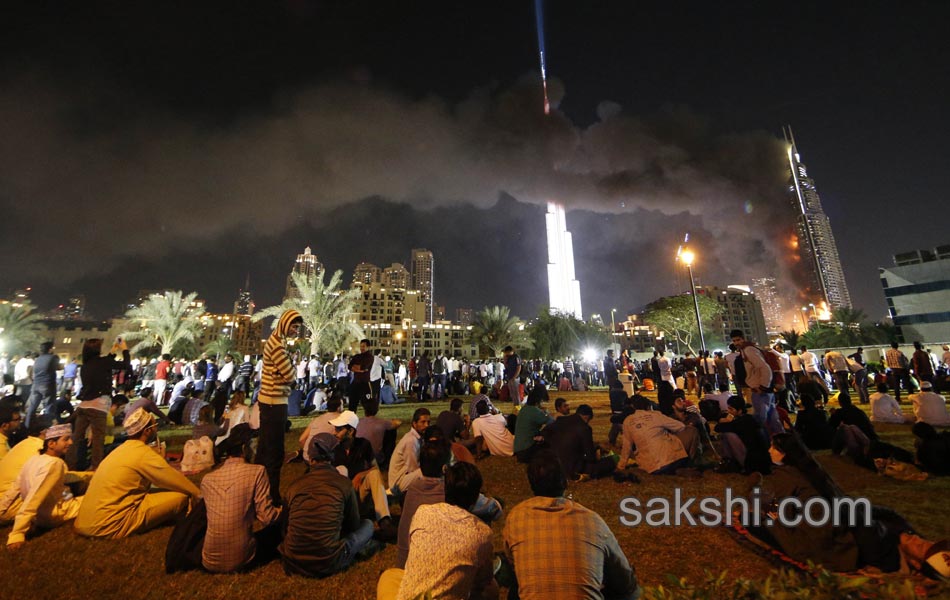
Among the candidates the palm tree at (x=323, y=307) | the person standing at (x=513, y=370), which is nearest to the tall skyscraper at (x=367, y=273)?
the palm tree at (x=323, y=307)

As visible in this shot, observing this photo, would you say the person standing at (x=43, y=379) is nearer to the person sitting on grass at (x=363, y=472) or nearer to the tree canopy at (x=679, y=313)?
the person sitting on grass at (x=363, y=472)

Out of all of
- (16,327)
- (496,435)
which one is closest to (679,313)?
(496,435)

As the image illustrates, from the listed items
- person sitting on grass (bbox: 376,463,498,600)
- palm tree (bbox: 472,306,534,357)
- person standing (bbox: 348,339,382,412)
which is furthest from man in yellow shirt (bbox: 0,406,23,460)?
palm tree (bbox: 472,306,534,357)

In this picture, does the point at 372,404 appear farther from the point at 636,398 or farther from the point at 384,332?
the point at 384,332

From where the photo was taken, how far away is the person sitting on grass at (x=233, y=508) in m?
3.62

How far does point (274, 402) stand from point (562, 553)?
459 centimetres

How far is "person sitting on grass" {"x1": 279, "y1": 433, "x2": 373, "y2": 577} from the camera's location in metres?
3.51

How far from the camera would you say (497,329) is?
133ft

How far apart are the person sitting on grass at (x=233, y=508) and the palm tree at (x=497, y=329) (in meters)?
36.8

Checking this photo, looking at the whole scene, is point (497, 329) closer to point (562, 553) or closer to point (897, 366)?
point (897, 366)

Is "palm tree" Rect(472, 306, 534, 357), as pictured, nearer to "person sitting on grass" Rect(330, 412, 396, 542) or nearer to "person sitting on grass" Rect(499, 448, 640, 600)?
"person sitting on grass" Rect(330, 412, 396, 542)

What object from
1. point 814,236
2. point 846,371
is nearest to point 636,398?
point 846,371

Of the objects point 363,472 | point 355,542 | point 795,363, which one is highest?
A: point 795,363

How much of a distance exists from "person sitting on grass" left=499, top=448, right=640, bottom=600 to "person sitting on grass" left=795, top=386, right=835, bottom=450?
722 centimetres
